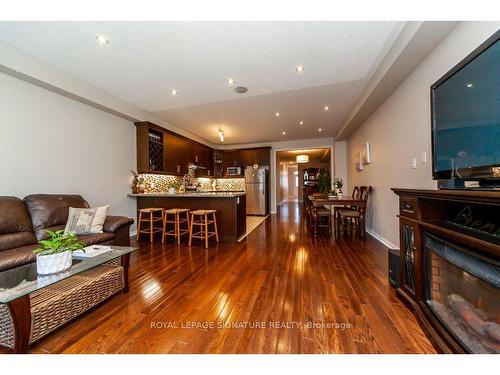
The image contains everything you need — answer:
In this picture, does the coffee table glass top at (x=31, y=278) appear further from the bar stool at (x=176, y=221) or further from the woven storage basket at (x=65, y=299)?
the bar stool at (x=176, y=221)

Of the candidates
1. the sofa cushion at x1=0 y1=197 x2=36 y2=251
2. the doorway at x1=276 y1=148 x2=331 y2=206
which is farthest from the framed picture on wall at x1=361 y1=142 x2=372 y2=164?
the doorway at x1=276 y1=148 x2=331 y2=206

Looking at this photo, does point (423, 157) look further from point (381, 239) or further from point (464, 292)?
point (381, 239)

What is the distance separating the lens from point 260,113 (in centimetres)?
433

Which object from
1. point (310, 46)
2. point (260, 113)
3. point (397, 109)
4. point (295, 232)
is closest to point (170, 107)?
point (260, 113)

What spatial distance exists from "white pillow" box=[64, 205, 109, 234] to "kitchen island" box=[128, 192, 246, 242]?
1.34m

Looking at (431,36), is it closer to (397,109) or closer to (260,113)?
(397,109)

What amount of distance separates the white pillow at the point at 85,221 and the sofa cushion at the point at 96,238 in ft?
0.54

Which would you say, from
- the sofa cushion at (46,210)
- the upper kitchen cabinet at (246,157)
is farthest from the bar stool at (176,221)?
the upper kitchen cabinet at (246,157)

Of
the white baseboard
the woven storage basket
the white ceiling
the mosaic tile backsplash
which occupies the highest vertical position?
the white ceiling

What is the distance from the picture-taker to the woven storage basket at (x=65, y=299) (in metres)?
1.17

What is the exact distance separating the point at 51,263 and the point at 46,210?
63.2 inches

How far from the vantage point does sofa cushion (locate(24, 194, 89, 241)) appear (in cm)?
237

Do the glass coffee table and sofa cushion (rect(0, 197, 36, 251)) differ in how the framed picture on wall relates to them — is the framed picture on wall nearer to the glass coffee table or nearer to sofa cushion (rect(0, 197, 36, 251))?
the glass coffee table

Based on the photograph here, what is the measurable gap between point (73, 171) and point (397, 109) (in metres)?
5.10
